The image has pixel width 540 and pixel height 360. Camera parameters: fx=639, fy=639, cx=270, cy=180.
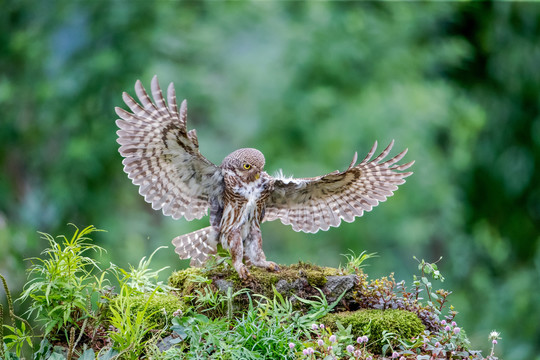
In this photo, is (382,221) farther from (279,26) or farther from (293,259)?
(279,26)

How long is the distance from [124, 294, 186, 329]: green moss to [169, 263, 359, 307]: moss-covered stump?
0.13 meters

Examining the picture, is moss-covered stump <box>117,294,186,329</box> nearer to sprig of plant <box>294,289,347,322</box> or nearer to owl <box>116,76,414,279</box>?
owl <box>116,76,414,279</box>

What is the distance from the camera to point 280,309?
3662 millimetres

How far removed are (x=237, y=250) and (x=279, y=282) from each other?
360 mm

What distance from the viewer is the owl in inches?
160

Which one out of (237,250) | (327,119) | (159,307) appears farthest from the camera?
(327,119)

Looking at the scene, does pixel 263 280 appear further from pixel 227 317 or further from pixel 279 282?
pixel 227 317

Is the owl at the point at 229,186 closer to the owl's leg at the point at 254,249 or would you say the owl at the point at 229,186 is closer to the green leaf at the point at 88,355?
the owl's leg at the point at 254,249

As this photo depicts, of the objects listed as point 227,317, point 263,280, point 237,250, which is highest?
point 237,250

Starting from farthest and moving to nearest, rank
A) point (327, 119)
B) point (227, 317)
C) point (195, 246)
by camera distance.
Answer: point (327, 119)
point (195, 246)
point (227, 317)

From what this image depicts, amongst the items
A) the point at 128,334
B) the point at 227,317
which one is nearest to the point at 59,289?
the point at 128,334

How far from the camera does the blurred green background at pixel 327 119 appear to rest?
8484 mm

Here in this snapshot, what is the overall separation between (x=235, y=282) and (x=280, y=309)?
0.38 metres

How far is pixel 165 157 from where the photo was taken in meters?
4.24
